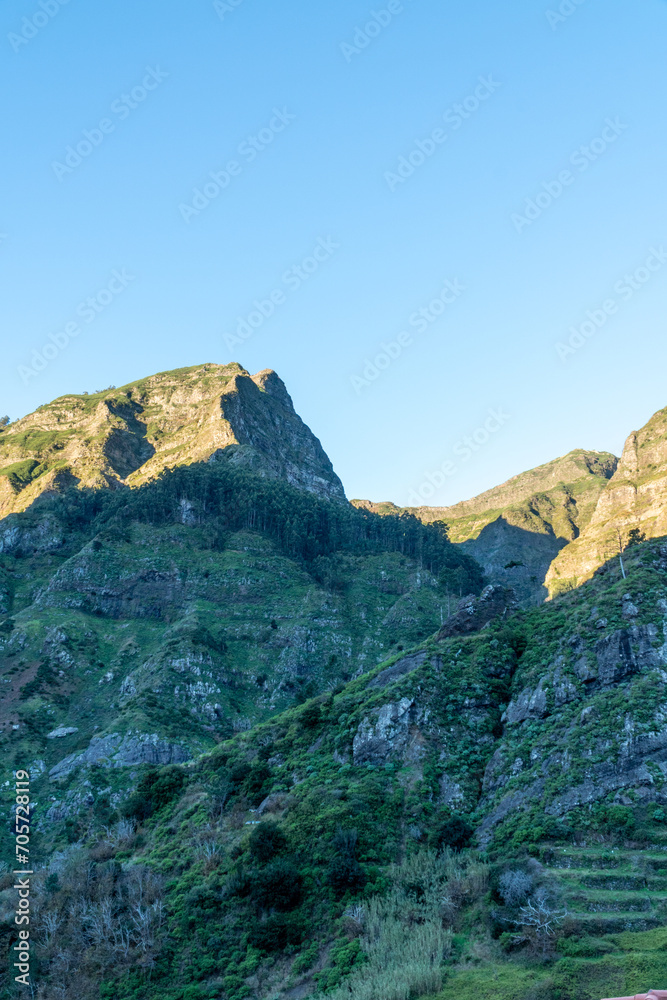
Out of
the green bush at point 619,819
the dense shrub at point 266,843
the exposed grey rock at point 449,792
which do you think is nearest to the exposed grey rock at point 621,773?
the green bush at point 619,819

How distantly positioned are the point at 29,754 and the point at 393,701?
6000cm

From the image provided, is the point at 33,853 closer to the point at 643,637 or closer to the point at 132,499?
the point at 643,637

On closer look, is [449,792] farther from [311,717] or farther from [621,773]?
[311,717]

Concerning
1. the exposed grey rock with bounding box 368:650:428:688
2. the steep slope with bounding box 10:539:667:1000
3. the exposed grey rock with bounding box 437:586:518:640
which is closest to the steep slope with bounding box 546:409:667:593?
the exposed grey rock with bounding box 437:586:518:640

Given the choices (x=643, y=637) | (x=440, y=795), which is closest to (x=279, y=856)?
(x=440, y=795)

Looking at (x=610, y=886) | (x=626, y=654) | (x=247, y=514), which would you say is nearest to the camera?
(x=610, y=886)

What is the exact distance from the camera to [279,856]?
43.6 m

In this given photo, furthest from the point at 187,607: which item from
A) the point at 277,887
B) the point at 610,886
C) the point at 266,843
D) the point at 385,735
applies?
the point at 610,886

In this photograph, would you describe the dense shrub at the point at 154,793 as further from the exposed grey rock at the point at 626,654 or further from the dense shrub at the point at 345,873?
the exposed grey rock at the point at 626,654

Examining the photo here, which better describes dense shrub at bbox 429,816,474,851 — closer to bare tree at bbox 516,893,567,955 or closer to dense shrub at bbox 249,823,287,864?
dense shrub at bbox 249,823,287,864

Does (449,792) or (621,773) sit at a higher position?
(621,773)

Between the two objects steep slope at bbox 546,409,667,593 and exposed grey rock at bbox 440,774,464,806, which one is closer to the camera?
exposed grey rock at bbox 440,774,464,806

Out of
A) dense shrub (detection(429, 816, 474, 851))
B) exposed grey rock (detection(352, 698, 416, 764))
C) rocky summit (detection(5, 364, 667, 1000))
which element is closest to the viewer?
rocky summit (detection(5, 364, 667, 1000))

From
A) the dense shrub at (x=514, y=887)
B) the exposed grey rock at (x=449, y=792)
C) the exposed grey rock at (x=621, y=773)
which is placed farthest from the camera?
the exposed grey rock at (x=449, y=792)
